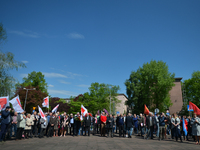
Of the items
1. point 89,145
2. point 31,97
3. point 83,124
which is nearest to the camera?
point 89,145

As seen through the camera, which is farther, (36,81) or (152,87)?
(36,81)

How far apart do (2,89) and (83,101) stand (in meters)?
36.6

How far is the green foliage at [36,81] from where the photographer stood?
180 feet

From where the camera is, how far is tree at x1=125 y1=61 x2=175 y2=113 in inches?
1601

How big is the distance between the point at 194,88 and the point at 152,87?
62.5ft

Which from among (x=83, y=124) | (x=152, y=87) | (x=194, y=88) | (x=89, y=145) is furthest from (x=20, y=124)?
(x=194, y=88)

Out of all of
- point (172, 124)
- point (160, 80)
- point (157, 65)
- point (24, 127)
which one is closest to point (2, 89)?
point (24, 127)

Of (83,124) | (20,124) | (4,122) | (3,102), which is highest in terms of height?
(3,102)

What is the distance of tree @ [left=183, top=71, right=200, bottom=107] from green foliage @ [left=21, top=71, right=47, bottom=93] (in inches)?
1799

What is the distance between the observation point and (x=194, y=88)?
51.7 metres

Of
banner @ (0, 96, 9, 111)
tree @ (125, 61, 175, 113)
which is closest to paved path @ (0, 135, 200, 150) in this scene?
banner @ (0, 96, 9, 111)

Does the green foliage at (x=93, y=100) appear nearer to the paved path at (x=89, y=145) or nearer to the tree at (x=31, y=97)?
the tree at (x=31, y=97)

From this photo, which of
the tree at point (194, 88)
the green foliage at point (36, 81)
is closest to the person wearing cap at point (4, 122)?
the green foliage at point (36, 81)

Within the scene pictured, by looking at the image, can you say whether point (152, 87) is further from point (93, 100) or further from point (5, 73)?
point (5, 73)
